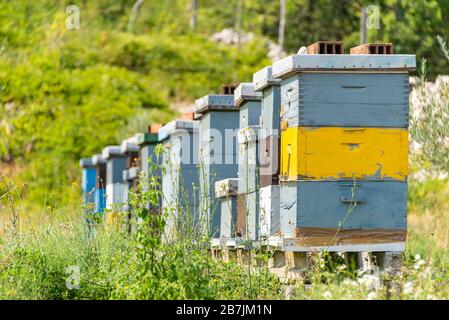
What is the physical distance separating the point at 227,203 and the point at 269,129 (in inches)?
52.9

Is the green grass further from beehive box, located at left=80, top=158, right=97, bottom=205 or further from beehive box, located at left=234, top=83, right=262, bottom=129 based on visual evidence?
beehive box, located at left=80, top=158, right=97, bottom=205

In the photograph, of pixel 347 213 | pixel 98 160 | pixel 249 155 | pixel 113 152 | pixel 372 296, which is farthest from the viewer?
pixel 98 160

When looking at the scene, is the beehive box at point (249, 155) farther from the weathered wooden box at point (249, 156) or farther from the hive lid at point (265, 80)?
the hive lid at point (265, 80)

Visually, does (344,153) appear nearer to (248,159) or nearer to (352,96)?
(352,96)

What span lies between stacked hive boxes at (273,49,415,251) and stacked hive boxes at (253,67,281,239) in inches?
19.4

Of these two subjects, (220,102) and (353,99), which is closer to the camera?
(353,99)

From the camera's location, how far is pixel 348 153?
6770mm

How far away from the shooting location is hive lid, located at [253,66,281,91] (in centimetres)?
738

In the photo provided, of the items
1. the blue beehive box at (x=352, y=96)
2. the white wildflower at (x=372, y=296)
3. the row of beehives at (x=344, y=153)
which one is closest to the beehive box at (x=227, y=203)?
the row of beehives at (x=344, y=153)

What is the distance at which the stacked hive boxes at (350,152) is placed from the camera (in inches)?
265

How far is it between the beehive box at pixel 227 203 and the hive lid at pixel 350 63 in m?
1.85

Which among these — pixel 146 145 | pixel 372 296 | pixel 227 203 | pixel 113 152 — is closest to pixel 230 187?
pixel 227 203

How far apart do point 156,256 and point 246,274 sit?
82 centimetres

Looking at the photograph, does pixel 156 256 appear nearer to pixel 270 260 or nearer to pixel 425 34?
pixel 270 260
